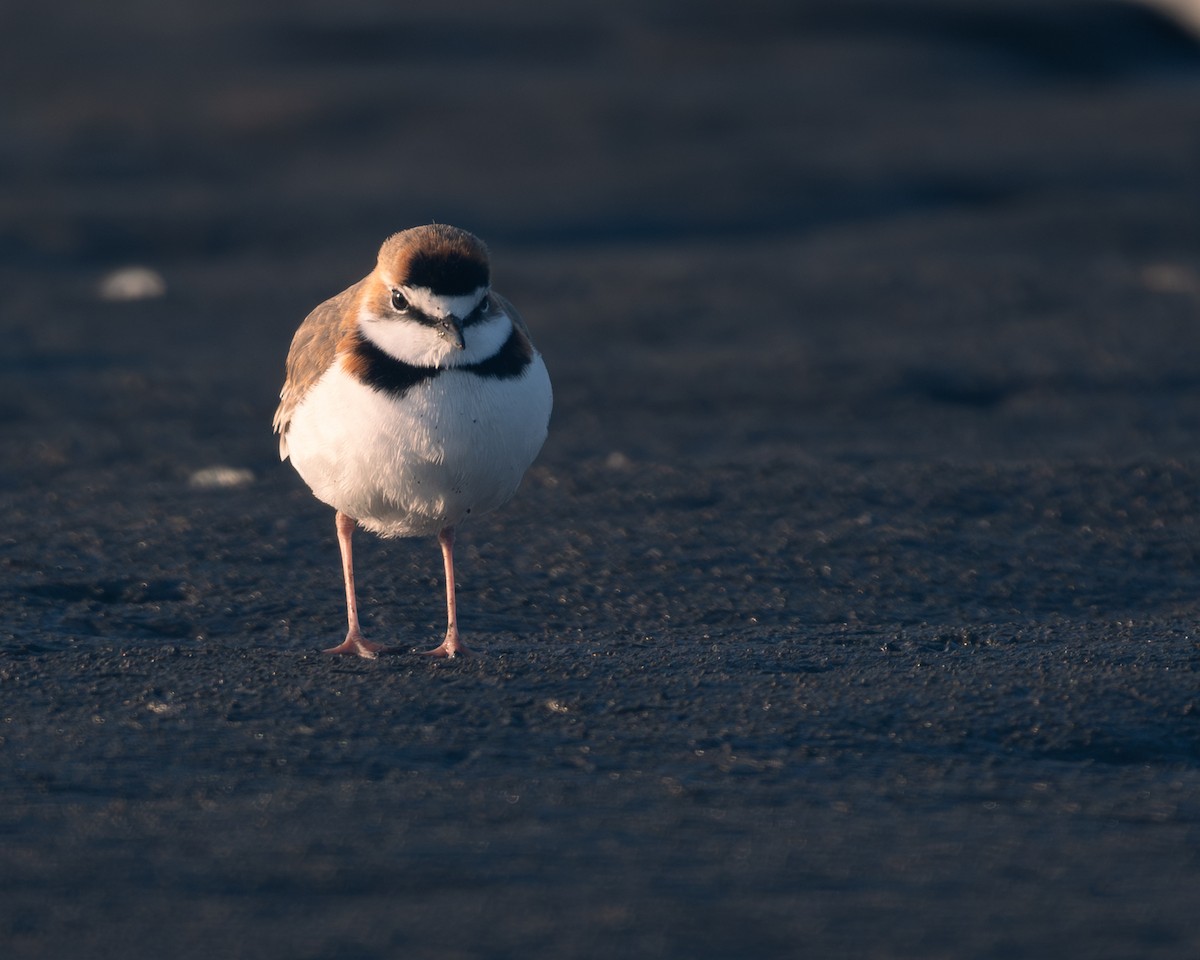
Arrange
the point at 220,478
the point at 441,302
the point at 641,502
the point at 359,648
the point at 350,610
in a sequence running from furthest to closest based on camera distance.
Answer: the point at 220,478
the point at 641,502
the point at 350,610
the point at 359,648
the point at 441,302

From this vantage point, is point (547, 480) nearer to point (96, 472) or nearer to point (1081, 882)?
point (96, 472)

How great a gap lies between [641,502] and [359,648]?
1.85 metres

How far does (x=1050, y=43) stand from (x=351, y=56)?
5833mm

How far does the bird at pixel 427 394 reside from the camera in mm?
5094

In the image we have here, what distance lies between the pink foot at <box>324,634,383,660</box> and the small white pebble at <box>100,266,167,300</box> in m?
5.63

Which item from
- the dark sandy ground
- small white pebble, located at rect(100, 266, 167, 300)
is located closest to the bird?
the dark sandy ground

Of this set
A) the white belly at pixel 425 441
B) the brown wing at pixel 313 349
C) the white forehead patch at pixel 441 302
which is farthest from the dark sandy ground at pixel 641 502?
the white forehead patch at pixel 441 302

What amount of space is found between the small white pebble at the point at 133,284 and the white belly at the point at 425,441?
5475 mm

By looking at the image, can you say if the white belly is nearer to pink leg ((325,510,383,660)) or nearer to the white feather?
the white feather

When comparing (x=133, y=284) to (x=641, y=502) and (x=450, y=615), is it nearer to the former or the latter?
(x=641, y=502)

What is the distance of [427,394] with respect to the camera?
509cm

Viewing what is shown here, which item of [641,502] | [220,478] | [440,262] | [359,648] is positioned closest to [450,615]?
[359,648]

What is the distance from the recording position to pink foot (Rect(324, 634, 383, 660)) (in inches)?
212

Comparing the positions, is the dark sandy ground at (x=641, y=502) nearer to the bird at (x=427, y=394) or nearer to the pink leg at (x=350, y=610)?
the pink leg at (x=350, y=610)
